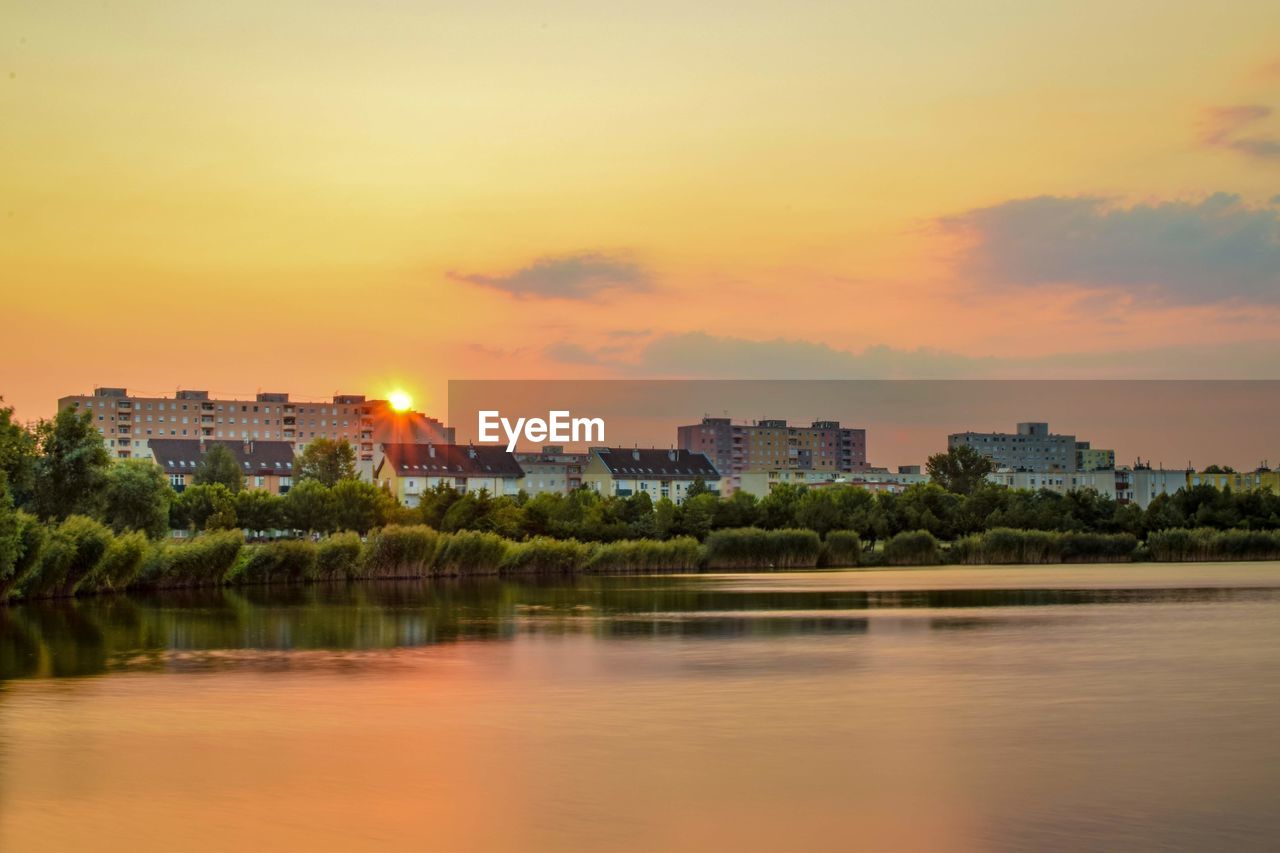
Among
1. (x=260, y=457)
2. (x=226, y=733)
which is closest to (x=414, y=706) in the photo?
(x=226, y=733)

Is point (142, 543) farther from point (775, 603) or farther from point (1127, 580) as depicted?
point (1127, 580)

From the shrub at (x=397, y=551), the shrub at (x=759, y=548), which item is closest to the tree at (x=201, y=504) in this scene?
the shrub at (x=397, y=551)

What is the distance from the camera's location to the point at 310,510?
10694 cm

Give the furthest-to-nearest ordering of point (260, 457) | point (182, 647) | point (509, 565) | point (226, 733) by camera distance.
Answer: point (260, 457) → point (509, 565) → point (182, 647) → point (226, 733)

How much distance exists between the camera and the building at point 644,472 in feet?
572

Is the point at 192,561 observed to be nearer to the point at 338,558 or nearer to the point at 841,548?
the point at 338,558

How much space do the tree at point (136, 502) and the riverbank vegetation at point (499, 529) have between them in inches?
3.2

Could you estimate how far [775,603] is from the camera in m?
50.3

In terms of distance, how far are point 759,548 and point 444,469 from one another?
78672 mm

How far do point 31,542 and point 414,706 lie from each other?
26078 millimetres

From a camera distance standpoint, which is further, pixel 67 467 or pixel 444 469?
pixel 444 469

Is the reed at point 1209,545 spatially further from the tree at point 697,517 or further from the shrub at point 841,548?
the tree at point 697,517

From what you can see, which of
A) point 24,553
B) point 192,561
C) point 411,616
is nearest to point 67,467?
point 192,561

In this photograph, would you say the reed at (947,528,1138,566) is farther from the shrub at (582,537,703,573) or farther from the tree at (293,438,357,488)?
the tree at (293,438,357,488)
